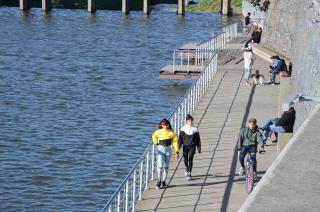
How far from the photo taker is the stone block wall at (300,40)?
2150cm

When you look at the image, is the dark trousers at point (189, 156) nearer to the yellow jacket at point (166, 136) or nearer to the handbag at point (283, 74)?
the yellow jacket at point (166, 136)

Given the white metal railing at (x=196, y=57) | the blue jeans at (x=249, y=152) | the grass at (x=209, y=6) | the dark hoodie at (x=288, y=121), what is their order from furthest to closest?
1. the grass at (x=209, y=6)
2. the white metal railing at (x=196, y=57)
3. the dark hoodie at (x=288, y=121)
4. the blue jeans at (x=249, y=152)

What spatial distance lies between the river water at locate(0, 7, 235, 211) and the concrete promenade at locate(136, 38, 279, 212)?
2.84 m

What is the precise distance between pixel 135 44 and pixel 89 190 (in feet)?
139

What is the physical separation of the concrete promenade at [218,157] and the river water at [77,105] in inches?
112

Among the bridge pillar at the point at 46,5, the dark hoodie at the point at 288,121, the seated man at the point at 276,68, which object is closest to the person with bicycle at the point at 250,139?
the dark hoodie at the point at 288,121

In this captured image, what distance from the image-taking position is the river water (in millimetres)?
24594

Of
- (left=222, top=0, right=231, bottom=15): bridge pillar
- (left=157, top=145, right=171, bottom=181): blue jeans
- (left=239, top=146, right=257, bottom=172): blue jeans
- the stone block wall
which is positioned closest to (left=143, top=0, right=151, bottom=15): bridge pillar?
(left=222, top=0, right=231, bottom=15): bridge pillar

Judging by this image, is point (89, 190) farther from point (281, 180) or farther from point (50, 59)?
point (50, 59)

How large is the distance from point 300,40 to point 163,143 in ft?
43.8

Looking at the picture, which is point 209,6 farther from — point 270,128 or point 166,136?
point 166,136

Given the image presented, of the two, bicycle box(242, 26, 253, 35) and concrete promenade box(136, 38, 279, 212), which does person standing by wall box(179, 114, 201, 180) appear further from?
bicycle box(242, 26, 253, 35)

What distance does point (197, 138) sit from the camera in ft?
60.4

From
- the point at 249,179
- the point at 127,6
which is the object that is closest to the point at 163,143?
the point at 249,179
